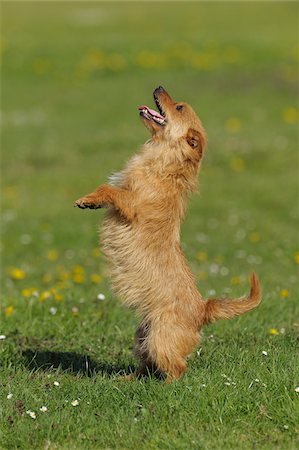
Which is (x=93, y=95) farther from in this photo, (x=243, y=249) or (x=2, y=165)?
(x=243, y=249)

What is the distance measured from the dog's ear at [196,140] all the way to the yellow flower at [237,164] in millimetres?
9463

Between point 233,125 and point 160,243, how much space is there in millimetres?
12670

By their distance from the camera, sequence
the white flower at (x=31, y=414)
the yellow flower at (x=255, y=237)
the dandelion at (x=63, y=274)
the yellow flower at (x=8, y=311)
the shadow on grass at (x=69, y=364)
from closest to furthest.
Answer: the white flower at (x=31, y=414), the shadow on grass at (x=69, y=364), the yellow flower at (x=8, y=311), the dandelion at (x=63, y=274), the yellow flower at (x=255, y=237)

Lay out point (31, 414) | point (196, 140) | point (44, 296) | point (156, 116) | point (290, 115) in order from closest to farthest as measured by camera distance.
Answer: point (31, 414), point (196, 140), point (156, 116), point (44, 296), point (290, 115)

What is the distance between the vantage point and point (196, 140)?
231 inches

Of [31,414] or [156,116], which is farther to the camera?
[156,116]

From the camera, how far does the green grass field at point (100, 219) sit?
4.69 metres

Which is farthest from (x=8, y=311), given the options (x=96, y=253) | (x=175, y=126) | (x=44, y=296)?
(x=96, y=253)

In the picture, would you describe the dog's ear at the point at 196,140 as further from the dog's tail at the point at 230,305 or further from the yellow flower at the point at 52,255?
the yellow flower at the point at 52,255

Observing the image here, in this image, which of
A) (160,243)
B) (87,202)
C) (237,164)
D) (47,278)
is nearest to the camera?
→ (87,202)

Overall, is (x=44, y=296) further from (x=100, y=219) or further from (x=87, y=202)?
(x=100, y=219)

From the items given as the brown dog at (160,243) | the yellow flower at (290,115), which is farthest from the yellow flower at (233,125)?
the brown dog at (160,243)

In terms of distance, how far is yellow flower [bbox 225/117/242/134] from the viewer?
57.3ft

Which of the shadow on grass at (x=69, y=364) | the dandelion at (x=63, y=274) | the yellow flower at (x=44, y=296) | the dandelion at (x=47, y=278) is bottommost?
the shadow on grass at (x=69, y=364)
